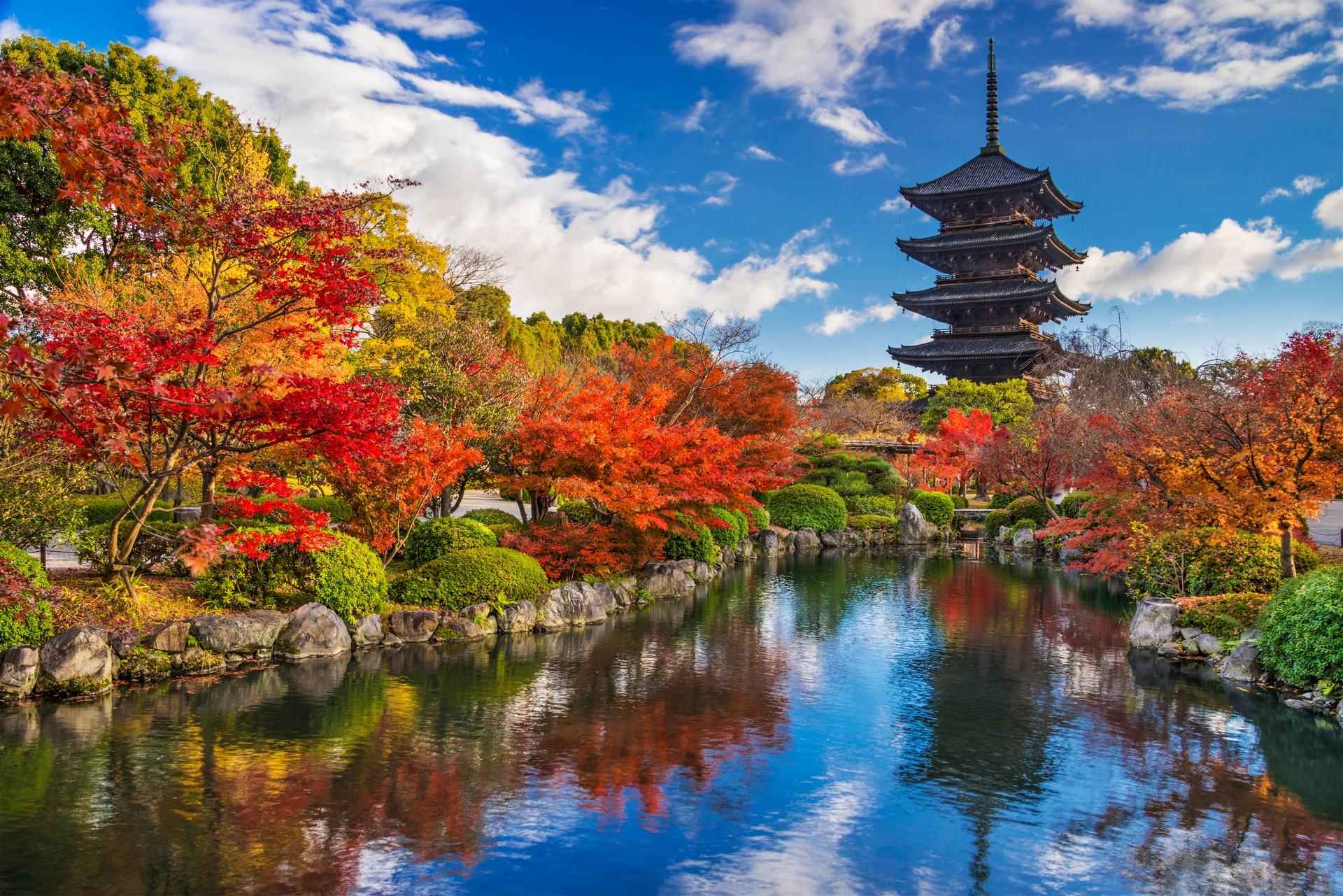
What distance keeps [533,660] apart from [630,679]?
1.49m

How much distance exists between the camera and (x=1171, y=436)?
12.6 metres

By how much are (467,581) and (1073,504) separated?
60.3 feet

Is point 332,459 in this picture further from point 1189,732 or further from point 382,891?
point 1189,732

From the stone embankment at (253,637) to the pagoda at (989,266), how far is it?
30.0 m

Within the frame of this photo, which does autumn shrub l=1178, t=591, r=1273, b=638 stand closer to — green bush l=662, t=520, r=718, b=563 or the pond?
A: the pond

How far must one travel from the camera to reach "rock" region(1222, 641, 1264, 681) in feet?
33.2

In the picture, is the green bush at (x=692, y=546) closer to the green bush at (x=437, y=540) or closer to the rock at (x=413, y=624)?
the green bush at (x=437, y=540)

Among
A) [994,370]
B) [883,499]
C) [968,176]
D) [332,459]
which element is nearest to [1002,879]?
[332,459]

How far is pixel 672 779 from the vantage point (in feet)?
22.3

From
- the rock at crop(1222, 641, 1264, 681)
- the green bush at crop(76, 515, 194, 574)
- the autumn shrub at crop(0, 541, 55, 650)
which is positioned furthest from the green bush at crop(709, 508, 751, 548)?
the autumn shrub at crop(0, 541, 55, 650)

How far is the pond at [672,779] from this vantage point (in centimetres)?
531

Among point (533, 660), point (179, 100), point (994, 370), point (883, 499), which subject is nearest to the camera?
point (533, 660)

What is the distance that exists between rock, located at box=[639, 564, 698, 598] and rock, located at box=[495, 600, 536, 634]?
377 cm

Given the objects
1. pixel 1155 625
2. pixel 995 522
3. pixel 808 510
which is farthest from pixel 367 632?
pixel 995 522
